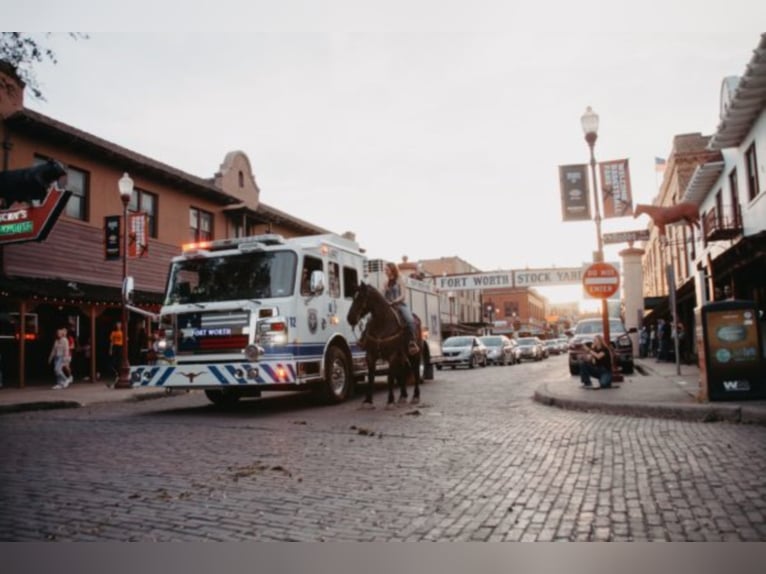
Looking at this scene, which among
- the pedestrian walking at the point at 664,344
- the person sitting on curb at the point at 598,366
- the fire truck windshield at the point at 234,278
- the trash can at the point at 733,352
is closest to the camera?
the trash can at the point at 733,352

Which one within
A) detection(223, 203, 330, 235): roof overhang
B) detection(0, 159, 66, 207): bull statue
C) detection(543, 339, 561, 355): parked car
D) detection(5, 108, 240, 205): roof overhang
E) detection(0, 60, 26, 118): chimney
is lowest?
detection(543, 339, 561, 355): parked car

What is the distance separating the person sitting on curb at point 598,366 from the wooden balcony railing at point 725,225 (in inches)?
259

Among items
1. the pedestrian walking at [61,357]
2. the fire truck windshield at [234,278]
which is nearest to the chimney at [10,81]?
the fire truck windshield at [234,278]

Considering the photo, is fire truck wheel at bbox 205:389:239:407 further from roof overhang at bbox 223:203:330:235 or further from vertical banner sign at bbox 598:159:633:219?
roof overhang at bbox 223:203:330:235

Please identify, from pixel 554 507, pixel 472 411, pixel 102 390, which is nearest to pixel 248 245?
pixel 472 411

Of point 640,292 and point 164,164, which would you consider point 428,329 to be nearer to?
point 164,164

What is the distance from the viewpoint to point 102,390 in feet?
53.3

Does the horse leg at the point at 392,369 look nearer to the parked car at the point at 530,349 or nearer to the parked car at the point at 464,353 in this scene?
the parked car at the point at 464,353

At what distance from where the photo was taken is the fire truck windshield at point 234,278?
1020cm

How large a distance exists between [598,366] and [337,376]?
5885mm

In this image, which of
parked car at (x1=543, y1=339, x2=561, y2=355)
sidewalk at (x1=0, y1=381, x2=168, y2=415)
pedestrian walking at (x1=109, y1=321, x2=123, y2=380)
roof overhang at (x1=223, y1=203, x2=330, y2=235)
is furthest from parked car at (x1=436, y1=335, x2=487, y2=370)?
parked car at (x1=543, y1=339, x2=561, y2=355)

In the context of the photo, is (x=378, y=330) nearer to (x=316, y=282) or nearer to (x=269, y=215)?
(x=316, y=282)

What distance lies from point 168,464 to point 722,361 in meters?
8.28

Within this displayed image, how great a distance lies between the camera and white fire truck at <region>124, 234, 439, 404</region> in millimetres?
9797
